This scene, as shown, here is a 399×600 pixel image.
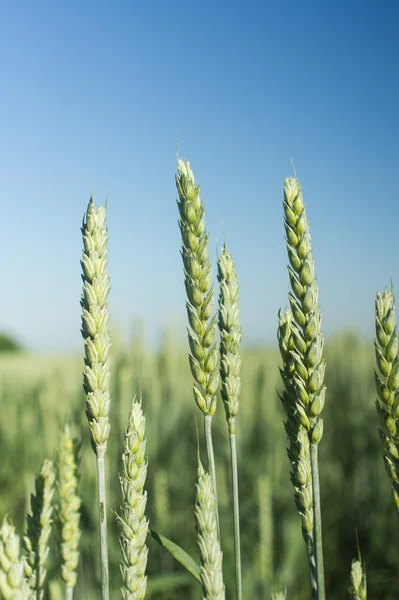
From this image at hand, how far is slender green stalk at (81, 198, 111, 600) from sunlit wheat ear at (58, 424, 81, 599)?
0.16 meters

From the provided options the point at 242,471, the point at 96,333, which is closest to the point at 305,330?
the point at 96,333

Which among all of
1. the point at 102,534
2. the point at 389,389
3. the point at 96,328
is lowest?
the point at 102,534

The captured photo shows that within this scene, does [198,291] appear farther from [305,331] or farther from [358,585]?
[358,585]

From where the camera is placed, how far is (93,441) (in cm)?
77

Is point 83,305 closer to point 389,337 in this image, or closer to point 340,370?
point 389,337

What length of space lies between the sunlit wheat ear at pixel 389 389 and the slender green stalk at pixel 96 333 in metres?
0.38

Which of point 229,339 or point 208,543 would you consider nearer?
point 208,543

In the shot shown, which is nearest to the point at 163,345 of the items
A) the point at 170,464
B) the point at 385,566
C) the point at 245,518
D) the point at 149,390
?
the point at 149,390

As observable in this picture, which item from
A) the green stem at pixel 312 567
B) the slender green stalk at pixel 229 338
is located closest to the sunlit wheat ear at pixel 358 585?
the green stem at pixel 312 567

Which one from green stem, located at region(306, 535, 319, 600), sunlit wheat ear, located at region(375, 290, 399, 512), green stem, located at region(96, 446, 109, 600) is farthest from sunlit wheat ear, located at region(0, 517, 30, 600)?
sunlit wheat ear, located at region(375, 290, 399, 512)

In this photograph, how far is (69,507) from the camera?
0.91 m

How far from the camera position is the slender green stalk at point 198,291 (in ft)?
2.67

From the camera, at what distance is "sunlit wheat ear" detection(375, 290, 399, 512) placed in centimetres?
77

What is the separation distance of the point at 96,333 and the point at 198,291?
0.17 meters
